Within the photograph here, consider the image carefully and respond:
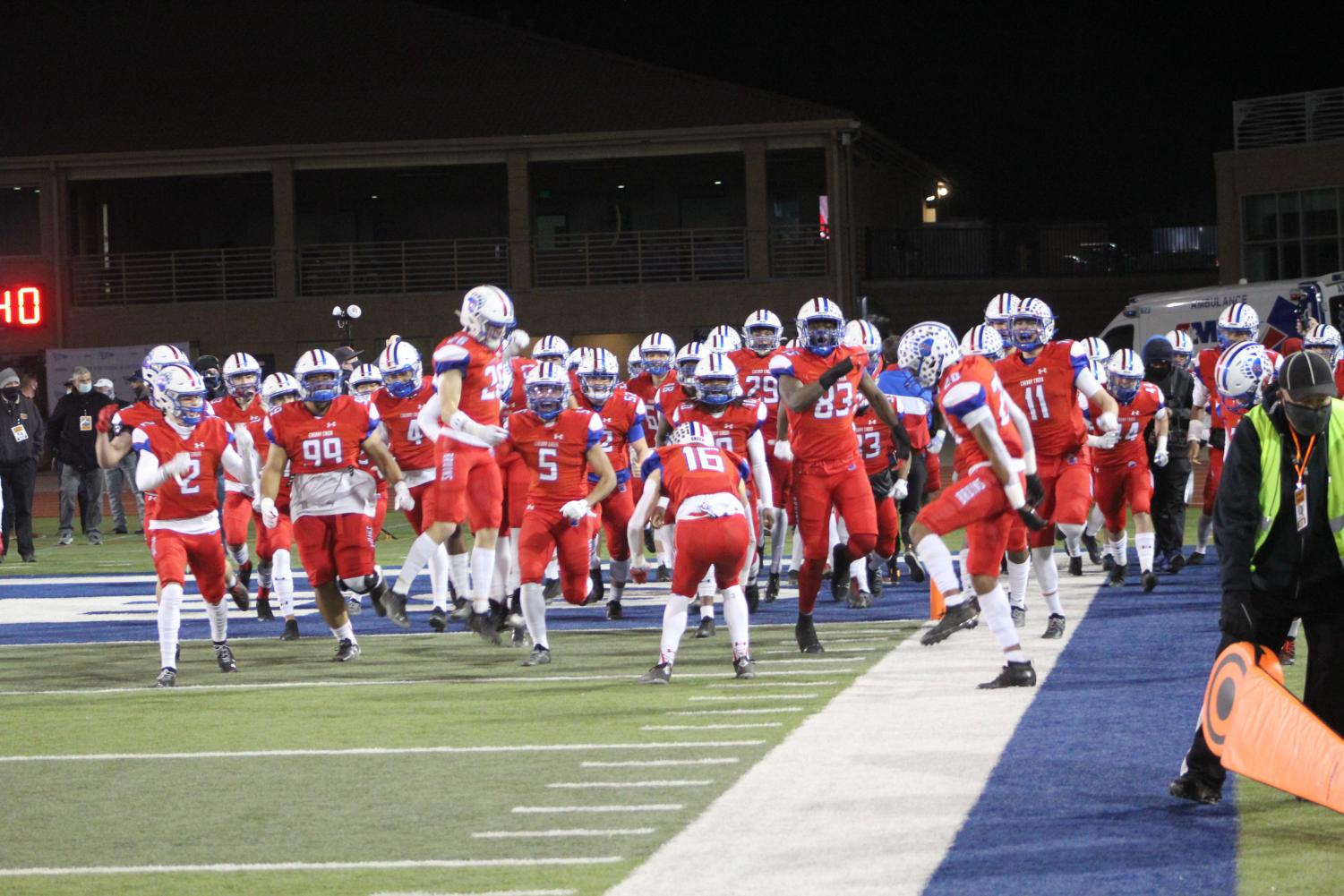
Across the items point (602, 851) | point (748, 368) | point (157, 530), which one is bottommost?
point (602, 851)

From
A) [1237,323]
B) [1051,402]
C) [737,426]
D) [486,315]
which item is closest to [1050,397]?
[1051,402]

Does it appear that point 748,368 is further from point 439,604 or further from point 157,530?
point 157,530

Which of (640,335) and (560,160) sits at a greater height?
(560,160)

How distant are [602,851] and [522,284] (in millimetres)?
32387

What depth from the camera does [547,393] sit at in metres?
11.7

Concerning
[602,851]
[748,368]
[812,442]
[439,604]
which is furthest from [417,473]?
[602,851]

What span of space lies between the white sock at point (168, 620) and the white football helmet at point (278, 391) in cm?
157

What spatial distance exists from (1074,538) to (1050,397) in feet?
10.0

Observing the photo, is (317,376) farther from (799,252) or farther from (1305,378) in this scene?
(799,252)

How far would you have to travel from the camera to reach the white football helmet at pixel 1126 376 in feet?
47.1

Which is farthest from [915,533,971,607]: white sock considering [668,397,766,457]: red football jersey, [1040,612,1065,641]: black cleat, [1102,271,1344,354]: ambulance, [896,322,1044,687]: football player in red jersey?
[1102,271,1344,354]: ambulance

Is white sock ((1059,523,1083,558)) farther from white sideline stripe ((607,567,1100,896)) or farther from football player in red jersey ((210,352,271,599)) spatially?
football player in red jersey ((210,352,271,599))

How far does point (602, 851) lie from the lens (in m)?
6.21

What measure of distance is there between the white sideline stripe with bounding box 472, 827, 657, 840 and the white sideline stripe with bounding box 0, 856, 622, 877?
31cm
